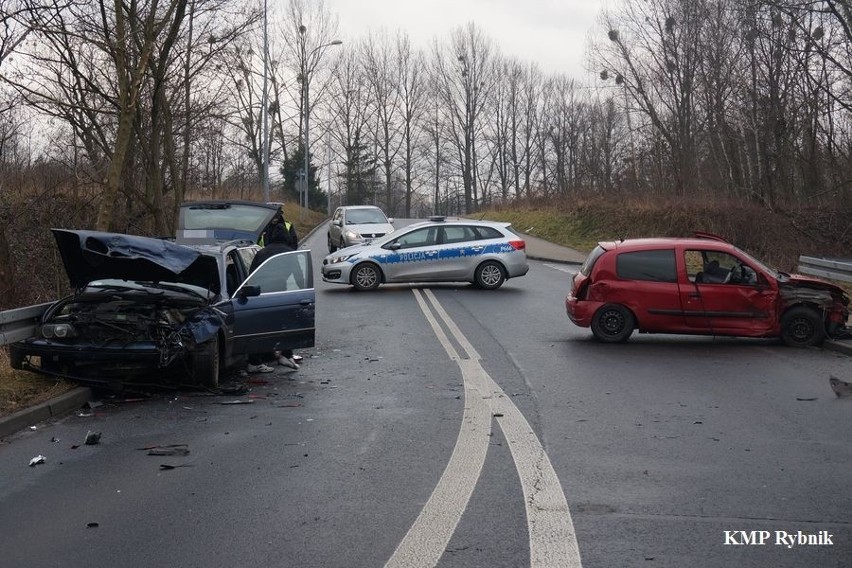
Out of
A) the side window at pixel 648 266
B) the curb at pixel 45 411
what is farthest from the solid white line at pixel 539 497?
the side window at pixel 648 266

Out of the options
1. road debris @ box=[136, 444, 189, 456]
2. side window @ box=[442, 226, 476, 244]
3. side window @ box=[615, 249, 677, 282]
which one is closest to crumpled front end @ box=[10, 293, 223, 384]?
road debris @ box=[136, 444, 189, 456]

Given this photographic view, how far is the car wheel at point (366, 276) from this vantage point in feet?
67.5

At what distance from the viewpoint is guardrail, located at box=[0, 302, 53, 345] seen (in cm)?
899

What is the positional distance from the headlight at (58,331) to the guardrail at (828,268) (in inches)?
475

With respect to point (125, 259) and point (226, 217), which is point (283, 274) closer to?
point (125, 259)

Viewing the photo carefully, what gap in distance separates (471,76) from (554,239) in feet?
139

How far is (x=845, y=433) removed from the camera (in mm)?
7477

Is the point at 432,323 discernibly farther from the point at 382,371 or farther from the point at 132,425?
the point at 132,425

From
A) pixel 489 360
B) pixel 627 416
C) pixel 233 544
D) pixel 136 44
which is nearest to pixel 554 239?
pixel 136 44

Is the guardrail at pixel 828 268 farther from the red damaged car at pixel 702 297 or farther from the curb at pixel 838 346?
the curb at pixel 838 346

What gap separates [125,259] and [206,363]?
4.40ft

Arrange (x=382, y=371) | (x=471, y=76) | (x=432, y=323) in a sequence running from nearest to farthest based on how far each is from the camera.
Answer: (x=382, y=371) < (x=432, y=323) < (x=471, y=76)

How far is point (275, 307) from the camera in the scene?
34.7ft

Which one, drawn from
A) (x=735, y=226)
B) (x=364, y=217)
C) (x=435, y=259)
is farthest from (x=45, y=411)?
(x=735, y=226)
